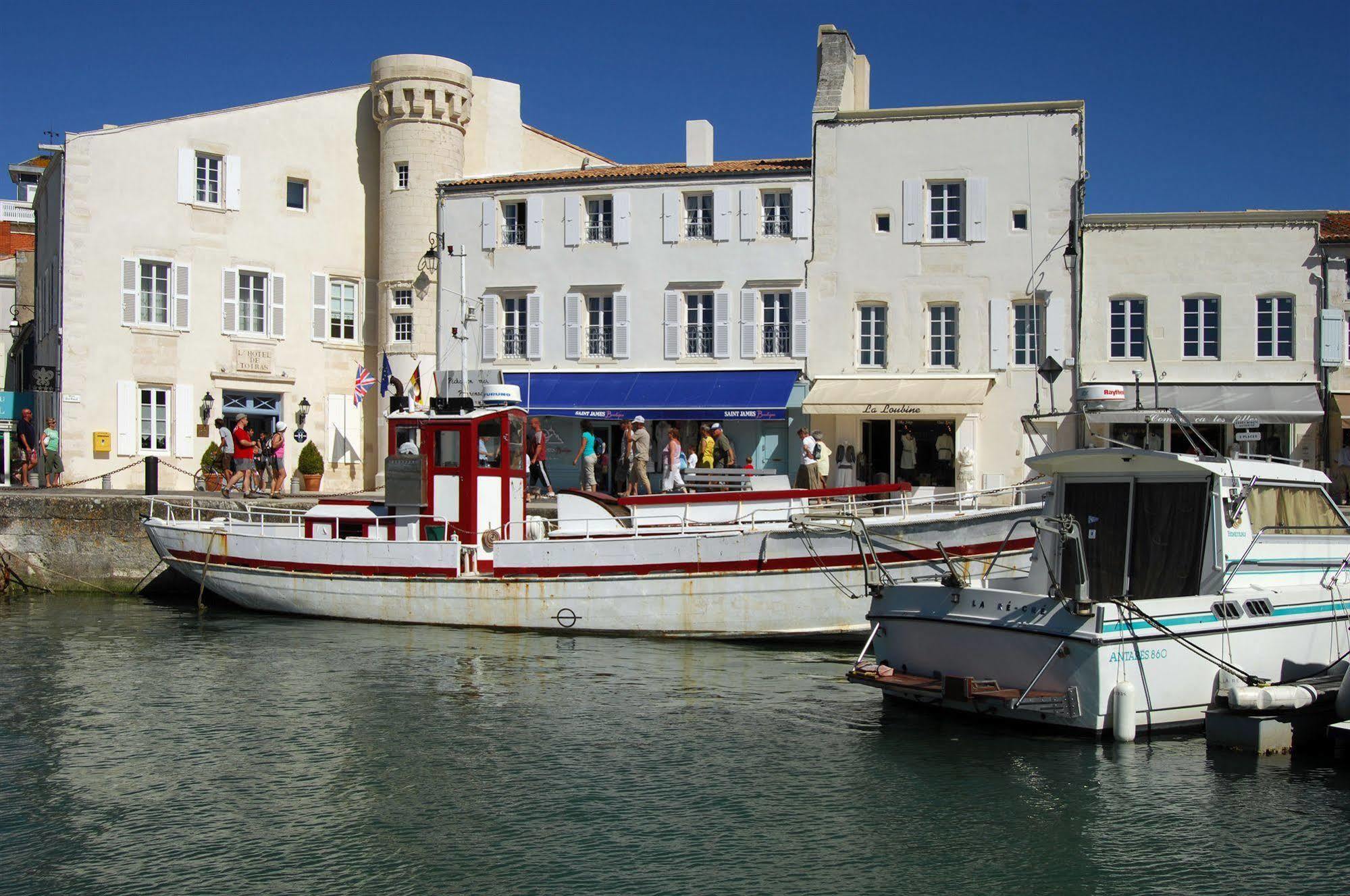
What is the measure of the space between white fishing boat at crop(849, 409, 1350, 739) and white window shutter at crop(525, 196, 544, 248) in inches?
716

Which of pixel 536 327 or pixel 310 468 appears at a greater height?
pixel 536 327

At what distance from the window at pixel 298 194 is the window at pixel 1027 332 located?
1693 centimetres

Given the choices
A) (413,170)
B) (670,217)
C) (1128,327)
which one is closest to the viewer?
(1128,327)

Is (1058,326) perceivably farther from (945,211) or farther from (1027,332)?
(945,211)

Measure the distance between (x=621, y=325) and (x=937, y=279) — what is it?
22.7 ft

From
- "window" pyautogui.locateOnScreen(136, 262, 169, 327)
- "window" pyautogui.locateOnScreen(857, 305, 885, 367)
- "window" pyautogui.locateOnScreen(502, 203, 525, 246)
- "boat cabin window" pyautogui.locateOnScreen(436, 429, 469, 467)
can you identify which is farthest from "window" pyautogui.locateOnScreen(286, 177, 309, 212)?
"boat cabin window" pyautogui.locateOnScreen(436, 429, 469, 467)

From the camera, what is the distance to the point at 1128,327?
26.3 meters

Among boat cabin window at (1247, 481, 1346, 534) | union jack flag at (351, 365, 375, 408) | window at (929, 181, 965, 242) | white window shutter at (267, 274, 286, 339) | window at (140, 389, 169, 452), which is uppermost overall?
window at (929, 181, 965, 242)

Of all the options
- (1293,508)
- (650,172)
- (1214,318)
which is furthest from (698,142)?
(1293,508)

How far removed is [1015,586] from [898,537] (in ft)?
9.63

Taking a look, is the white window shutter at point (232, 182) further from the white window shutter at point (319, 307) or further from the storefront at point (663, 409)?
the storefront at point (663, 409)

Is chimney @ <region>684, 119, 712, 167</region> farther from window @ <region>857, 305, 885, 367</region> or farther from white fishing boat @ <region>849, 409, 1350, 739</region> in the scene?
white fishing boat @ <region>849, 409, 1350, 739</region>

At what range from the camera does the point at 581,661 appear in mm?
15352

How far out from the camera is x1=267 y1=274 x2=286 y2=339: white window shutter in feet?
100
